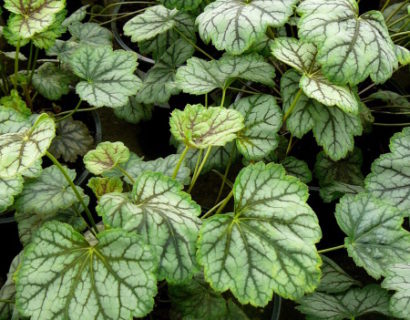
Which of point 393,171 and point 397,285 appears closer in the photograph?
point 397,285

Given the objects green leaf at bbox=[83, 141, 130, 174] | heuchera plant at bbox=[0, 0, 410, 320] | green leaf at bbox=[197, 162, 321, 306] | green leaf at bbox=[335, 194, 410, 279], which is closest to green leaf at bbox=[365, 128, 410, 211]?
heuchera plant at bbox=[0, 0, 410, 320]

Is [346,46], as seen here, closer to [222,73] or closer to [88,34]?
[222,73]

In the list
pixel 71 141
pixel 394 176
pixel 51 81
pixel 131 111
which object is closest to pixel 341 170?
pixel 394 176

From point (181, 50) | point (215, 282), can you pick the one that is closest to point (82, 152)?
point (181, 50)

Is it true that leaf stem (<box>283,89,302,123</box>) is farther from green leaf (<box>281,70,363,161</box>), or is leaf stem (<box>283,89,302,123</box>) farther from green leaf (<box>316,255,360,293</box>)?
green leaf (<box>316,255,360,293</box>)

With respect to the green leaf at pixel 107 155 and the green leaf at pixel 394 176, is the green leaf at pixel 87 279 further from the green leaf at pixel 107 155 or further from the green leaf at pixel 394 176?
the green leaf at pixel 394 176

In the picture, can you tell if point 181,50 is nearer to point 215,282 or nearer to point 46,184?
point 46,184
